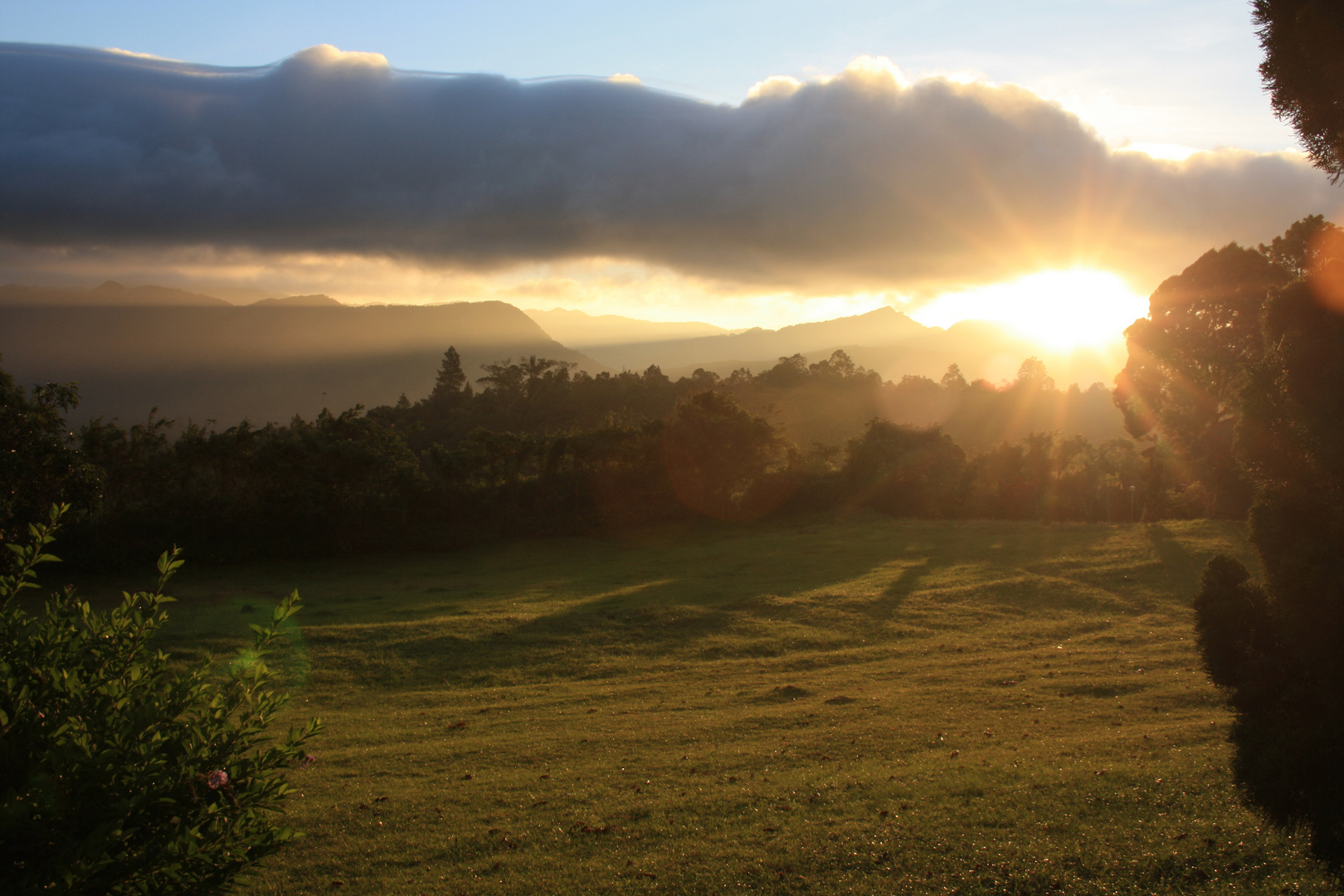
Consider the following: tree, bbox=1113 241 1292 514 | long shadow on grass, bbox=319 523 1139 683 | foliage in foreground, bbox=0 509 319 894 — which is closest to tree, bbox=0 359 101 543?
long shadow on grass, bbox=319 523 1139 683

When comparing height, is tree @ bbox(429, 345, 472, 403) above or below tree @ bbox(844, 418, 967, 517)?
above

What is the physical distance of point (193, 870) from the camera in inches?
160

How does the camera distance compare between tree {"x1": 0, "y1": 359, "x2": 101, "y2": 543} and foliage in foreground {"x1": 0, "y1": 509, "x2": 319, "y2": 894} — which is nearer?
foliage in foreground {"x1": 0, "y1": 509, "x2": 319, "y2": 894}

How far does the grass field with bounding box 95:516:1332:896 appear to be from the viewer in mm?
7613

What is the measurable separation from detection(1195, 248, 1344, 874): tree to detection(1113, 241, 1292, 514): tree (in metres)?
31.1

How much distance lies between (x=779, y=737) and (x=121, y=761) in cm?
972

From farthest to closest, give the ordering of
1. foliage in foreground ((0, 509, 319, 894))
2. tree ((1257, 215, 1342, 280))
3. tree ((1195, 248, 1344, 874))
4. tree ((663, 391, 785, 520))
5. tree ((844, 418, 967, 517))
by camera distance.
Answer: tree ((844, 418, 967, 517)), tree ((663, 391, 785, 520)), tree ((1257, 215, 1342, 280)), tree ((1195, 248, 1344, 874)), foliage in foreground ((0, 509, 319, 894))

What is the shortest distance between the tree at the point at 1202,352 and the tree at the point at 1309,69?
30196 millimetres

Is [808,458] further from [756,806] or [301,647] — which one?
[756,806]

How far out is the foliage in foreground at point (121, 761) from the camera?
3.72 m

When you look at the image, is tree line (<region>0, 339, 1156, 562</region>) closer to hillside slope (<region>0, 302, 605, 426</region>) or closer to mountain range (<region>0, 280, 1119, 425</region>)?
mountain range (<region>0, 280, 1119, 425</region>)

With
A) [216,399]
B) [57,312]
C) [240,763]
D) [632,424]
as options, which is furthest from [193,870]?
[57,312]

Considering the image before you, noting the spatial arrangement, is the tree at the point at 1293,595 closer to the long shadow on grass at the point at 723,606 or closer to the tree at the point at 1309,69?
the tree at the point at 1309,69

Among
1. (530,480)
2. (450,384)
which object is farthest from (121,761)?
(450,384)
